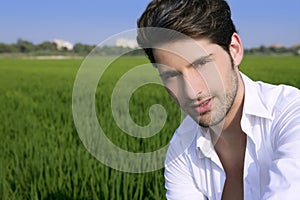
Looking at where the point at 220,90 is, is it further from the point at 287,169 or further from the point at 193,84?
the point at 287,169

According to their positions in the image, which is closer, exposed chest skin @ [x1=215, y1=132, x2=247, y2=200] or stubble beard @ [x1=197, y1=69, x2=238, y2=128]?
stubble beard @ [x1=197, y1=69, x2=238, y2=128]

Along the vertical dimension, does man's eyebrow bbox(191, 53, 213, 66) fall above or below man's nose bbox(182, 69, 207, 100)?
above

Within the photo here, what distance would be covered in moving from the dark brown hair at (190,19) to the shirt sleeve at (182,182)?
30 centimetres

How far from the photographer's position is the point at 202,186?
1184mm

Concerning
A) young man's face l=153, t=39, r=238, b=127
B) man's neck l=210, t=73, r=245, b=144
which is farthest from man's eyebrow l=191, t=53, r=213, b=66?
man's neck l=210, t=73, r=245, b=144

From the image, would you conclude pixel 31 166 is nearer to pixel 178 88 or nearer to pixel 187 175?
pixel 187 175

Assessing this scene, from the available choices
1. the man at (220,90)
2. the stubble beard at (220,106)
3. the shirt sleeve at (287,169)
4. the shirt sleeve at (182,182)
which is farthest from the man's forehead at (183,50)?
the shirt sleeve at (182,182)

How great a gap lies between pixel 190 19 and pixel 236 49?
0.16 meters

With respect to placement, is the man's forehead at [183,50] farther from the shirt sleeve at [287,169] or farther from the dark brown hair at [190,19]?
the shirt sleeve at [287,169]

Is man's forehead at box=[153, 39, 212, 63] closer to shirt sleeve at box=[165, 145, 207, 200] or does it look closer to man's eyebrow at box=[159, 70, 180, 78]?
man's eyebrow at box=[159, 70, 180, 78]

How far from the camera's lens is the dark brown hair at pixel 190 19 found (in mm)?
945

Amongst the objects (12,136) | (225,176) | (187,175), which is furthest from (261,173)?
(12,136)

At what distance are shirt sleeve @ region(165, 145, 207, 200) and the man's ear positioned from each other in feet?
0.97

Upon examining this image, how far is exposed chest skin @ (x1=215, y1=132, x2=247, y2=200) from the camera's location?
1.13m
